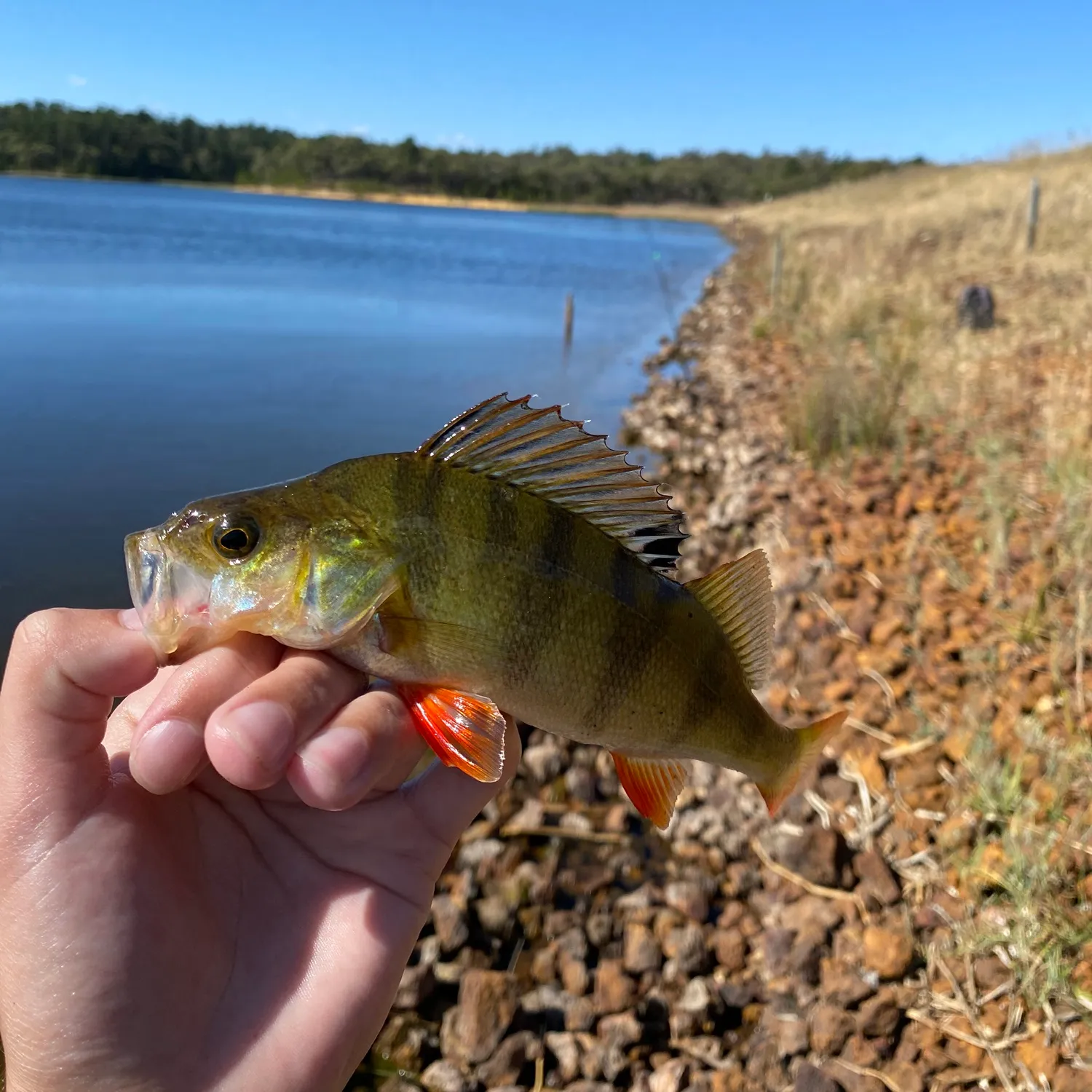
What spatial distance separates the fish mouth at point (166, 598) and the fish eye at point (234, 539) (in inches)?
2.6

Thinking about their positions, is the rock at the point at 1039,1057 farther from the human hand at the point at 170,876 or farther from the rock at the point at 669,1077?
the human hand at the point at 170,876

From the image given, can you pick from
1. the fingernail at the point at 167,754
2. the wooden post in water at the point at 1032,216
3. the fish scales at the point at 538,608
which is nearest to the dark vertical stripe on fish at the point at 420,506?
the fish scales at the point at 538,608

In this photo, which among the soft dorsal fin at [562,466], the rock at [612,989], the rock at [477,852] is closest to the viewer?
the soft dorsal fin at [562,466]

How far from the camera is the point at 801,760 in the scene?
7.52 ft

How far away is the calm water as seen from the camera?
8.70 meters

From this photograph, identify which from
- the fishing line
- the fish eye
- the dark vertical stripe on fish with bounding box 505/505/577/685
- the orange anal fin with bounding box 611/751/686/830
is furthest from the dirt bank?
the fishing line

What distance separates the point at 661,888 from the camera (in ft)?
14.1

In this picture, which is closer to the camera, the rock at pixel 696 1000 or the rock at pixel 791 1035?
the rock at pixel 791 1035

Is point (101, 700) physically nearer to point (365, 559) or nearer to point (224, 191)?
point (365, 559)

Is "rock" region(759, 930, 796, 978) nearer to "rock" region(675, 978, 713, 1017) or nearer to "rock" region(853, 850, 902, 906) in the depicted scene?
"rock" region(675, 978, 713, 1017)

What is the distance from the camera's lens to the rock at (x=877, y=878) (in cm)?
388

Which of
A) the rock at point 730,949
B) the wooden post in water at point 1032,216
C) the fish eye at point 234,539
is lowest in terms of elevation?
the rock at point 730,949

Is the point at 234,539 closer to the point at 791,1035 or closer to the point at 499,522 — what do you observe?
the point at 499,522

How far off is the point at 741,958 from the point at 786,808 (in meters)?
0.82
